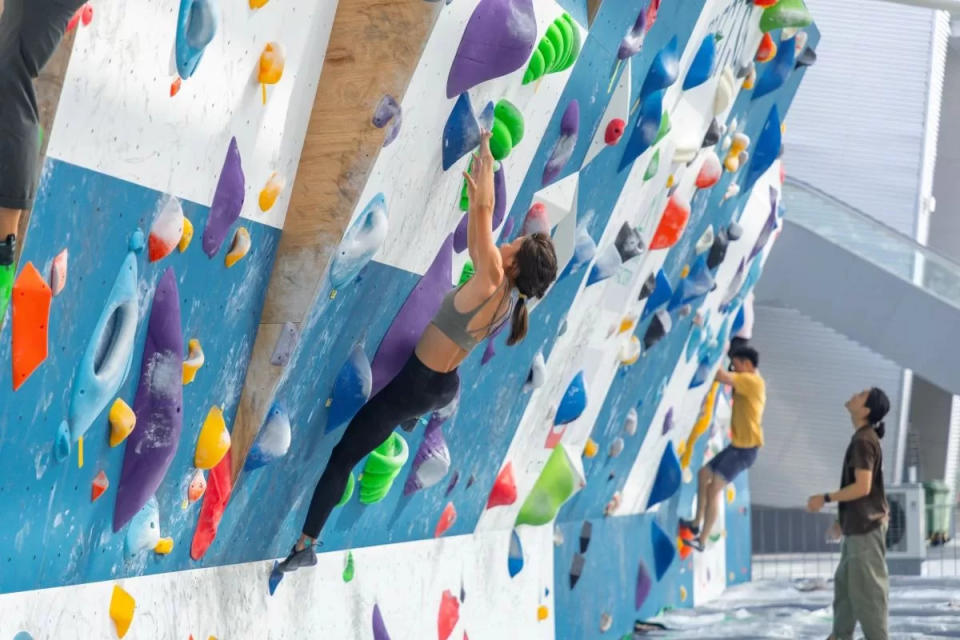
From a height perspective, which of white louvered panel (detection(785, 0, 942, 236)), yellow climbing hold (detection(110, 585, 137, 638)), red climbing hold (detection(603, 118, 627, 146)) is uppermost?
white louvered panel (detection(785, 0, 942, 236))

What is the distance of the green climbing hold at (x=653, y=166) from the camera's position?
17.3 feet

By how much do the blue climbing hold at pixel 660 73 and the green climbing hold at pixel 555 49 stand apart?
2.86ft

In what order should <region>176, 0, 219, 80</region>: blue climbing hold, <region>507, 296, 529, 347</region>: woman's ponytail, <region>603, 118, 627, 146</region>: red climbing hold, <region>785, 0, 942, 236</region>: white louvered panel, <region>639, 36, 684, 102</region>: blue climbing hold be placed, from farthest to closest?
<region>785, 0, 942, 236</region>: white louvered panel → <region>639, 36, 684, 102</region>: blue climbing hold → <region>603, 118, 627, 146</region>: red climbing hold → <region>507, 296, 529, 347</region>: woman's ponytail → <region>176, 0, 219, 80</region>: blue climbing hold

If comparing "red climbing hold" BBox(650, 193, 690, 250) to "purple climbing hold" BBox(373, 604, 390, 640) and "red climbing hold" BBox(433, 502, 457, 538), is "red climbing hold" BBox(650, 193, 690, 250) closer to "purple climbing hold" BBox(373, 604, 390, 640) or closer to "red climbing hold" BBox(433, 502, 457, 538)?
"red climbing hold" BBox(433, 502, 457, 538)

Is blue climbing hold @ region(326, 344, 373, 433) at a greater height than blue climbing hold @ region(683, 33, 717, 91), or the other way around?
blue climbing hold @ region(683, 33, 717, 91)

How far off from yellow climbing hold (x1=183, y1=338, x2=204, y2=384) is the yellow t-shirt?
18.3 ft

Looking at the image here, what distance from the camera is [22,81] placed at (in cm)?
195

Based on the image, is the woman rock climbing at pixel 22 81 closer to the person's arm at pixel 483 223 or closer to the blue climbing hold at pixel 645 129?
the person's arm at pixel 483 223

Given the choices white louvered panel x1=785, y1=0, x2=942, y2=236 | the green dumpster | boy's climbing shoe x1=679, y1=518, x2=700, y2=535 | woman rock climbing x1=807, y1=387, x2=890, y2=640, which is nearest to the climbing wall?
woman rock climbing x1=807, y1=387, x2=890, y2=640

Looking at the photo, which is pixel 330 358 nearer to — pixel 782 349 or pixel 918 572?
pixel 918 572

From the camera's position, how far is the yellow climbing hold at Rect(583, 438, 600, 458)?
6527mm

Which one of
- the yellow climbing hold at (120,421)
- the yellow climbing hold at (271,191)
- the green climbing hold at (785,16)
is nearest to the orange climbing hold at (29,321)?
the yellow climbing hold at (120,421)

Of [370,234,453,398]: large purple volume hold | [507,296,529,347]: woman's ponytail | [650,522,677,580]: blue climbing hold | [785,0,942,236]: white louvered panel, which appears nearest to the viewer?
[507,296,529,347]: woman's ponytail

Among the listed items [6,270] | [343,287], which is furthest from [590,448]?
[6,270]
